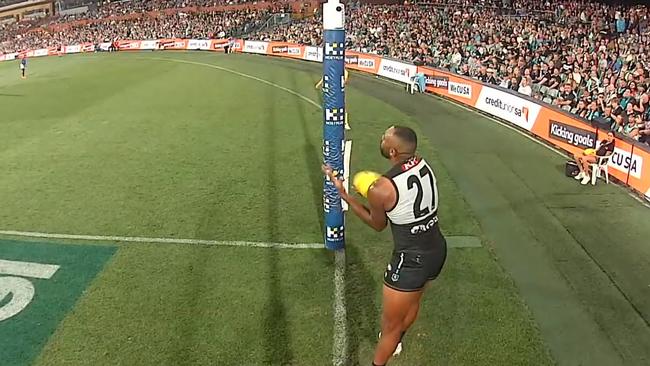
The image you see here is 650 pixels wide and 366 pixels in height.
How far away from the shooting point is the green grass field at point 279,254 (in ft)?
24.5

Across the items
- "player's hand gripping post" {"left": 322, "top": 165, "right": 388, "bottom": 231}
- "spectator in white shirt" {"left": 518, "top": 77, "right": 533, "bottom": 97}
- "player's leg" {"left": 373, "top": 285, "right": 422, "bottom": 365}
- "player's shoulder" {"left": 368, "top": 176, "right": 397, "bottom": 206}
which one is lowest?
"player's leg" {"left": 373, "top": 285, "right": 422, "bottom": 365}

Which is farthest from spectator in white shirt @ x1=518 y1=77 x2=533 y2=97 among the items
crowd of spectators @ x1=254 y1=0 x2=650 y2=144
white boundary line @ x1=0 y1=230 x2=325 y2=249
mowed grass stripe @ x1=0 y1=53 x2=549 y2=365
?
white boundary line @ x1=0 y1=230 x2=325 y2=249

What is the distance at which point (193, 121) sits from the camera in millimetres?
21891

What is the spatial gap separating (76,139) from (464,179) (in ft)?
41.6

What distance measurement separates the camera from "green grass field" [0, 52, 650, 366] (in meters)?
7.46

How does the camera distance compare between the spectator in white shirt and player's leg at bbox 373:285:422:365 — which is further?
the spectator in white shirt

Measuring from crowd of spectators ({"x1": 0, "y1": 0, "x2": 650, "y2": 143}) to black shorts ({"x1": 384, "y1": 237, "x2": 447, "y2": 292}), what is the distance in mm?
11153

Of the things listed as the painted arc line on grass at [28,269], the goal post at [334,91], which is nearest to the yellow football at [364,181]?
the goal post at [334,91]

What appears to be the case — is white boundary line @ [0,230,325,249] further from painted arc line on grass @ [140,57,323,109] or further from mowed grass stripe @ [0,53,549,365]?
painted arc line on grass @ [140,57,323,109]

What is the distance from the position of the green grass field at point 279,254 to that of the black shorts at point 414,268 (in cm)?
196

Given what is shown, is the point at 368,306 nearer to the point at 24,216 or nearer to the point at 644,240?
the point at 644,240

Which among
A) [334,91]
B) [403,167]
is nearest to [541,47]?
[334,91]

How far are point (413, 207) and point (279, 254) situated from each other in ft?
17.2

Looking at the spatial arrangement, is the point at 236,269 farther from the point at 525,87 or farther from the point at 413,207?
the point at 525,87
